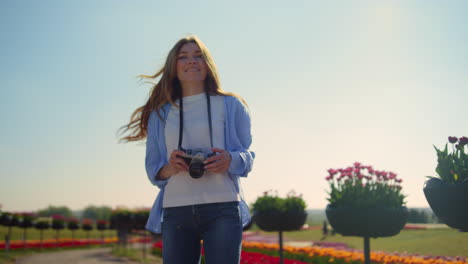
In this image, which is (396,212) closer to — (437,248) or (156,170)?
(437,248)

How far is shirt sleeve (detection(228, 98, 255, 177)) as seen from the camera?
209cm

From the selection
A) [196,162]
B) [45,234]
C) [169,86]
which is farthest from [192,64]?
[45,234]

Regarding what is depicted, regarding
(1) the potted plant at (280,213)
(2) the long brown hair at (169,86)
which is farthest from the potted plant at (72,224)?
(2) the long brown hair at (169,86)

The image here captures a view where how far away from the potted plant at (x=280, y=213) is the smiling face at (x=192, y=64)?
4031 mm

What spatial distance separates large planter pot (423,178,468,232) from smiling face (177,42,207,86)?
1.84 m

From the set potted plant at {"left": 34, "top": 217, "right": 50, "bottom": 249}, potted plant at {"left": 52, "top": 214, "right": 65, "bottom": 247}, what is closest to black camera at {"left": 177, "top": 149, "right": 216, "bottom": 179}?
potted plant at {"left": 34, "top": 217, "right": 50, "bottom": 249}

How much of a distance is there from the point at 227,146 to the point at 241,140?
4.0 inches

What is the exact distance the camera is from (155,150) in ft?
7.95

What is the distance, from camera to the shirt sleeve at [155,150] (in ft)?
7.72

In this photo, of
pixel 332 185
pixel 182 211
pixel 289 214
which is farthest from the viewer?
pixel 289 214

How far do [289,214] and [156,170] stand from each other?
13.3 feet

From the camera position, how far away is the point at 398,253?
610 centimetres

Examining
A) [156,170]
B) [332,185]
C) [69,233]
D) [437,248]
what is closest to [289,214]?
[332,185]

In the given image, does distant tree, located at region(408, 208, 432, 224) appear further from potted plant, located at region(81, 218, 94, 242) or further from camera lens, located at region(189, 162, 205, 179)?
potted plant, located at region(81, 218, 94, 242)
